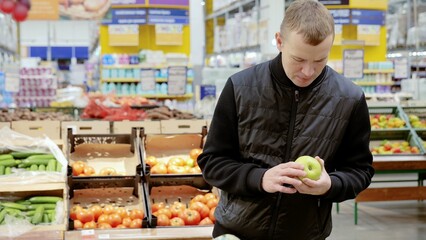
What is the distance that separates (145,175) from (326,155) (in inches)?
111

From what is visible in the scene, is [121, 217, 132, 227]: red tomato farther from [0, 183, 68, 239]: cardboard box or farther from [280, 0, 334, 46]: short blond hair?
[280, 0, 334, 46]: short blond hair

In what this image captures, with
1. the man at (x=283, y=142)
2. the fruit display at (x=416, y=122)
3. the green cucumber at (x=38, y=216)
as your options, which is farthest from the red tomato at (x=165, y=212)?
the fruit display at (x=416, y=122)

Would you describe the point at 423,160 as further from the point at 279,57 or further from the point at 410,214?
the point at 279,57

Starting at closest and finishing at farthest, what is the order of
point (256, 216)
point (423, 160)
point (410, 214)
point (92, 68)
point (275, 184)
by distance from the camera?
point (275, 184) < point (256, 216) < point (423, 160) < point (410, 214) < point (92, 68)

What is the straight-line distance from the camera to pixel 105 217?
4418 mm

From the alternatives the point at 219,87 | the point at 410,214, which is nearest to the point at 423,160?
the point at 410,214

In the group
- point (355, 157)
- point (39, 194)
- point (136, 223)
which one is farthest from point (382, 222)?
point (355, 157)

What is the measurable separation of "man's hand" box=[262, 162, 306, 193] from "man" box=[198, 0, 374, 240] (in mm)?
30

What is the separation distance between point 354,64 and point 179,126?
4.45 meters

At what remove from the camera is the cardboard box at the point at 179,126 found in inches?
240

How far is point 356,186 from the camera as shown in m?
2.10

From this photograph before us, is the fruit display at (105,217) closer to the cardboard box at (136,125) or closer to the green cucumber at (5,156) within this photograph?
the green cucumber at (5,156)

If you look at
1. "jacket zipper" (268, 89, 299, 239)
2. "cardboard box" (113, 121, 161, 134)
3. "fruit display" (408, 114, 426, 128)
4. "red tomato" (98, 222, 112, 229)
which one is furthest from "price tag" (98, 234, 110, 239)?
"fruit display" (408, 114, 426, 128)

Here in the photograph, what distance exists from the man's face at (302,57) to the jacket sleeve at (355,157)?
24 centimetres
